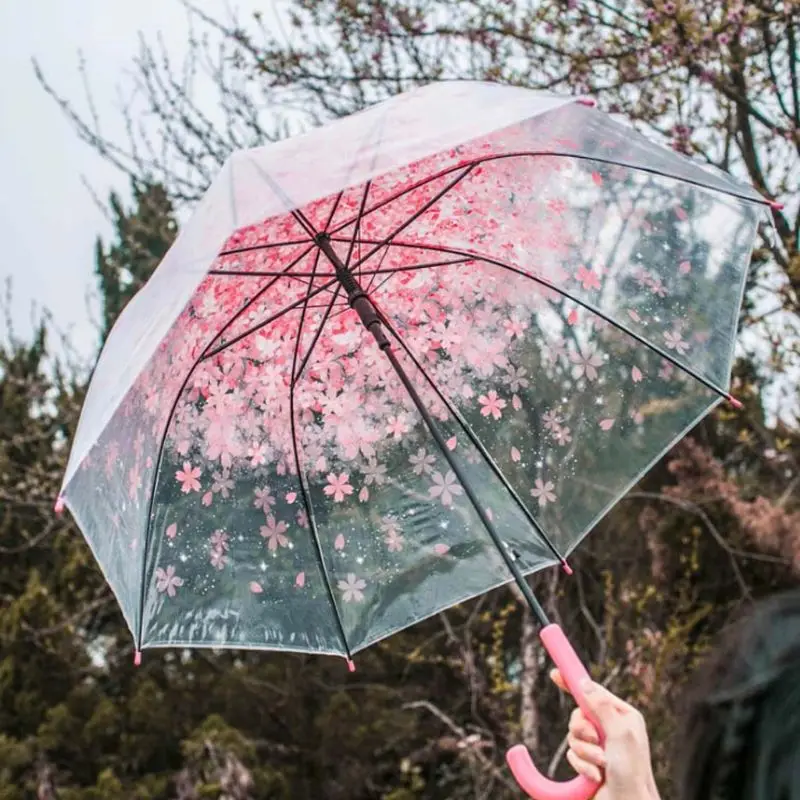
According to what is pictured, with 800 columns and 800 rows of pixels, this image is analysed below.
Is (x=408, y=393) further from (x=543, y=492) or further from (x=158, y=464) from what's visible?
(x=158, y=464)

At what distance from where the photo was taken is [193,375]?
2.08 m

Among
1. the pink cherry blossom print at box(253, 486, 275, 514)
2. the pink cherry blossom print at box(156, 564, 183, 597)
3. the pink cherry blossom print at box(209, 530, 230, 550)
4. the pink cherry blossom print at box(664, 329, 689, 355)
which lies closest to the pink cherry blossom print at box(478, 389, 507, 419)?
the pink cherry blossom print at box(664, 329, 689, 355)

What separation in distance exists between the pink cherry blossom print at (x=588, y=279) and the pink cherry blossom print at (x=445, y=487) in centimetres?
50

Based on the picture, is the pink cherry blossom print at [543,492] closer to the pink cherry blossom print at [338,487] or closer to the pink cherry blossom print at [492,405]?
the pink cherry blossom print at [492,405]

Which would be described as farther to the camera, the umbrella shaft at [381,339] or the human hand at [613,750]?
the umbrella shaft at [381,339]

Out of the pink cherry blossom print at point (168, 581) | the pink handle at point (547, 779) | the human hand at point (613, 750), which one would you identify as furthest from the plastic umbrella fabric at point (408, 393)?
the human hand at point (613, 750)

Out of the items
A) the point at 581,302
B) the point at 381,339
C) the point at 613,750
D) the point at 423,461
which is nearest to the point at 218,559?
the point at 423,461

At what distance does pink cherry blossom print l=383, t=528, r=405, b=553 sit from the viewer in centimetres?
217

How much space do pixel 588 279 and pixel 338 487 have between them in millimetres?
705

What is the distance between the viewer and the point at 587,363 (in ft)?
7.12

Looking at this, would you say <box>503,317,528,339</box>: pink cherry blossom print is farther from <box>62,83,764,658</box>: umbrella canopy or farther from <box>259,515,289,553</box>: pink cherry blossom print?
<box>259,515,289,553</box>: pink cherry blossom print

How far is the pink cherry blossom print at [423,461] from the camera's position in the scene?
2193mm

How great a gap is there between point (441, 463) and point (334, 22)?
370 centimetres

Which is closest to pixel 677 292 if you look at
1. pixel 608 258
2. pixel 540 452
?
pixel 608 258
